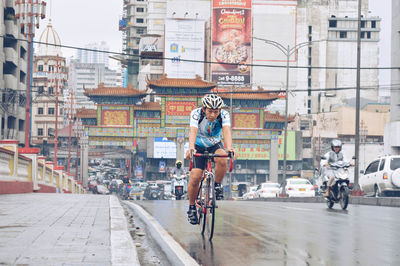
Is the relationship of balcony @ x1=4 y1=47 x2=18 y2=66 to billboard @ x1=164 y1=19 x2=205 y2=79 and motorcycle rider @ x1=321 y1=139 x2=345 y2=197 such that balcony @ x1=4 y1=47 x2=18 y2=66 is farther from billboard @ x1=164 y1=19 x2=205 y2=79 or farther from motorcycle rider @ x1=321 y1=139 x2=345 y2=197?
motorcycle rider @ x1=321 y1=139 x2=345 y2=197

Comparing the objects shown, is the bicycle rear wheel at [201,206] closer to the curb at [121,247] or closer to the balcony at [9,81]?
the curb at [121,247]

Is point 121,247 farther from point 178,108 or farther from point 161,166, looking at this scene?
point 161,166

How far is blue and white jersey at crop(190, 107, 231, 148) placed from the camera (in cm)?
919

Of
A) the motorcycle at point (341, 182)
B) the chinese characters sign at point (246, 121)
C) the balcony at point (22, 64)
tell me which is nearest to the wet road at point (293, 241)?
the motorcycle at point (341, 182)

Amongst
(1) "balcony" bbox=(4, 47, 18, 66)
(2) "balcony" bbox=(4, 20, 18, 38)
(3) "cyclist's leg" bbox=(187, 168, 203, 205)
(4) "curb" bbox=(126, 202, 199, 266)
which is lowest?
(4) "curb" bbox=(126, 202, 199, 266)

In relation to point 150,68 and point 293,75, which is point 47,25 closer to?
point 150,68

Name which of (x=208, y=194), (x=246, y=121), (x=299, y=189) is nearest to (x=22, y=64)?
(x=246, y=121)

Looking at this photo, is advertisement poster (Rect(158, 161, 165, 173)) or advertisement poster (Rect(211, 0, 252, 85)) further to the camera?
advertisement poster (Rect(211, 0, 252, 85))

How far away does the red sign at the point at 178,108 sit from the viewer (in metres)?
72.6

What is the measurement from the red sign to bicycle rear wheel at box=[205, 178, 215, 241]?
63.5 m

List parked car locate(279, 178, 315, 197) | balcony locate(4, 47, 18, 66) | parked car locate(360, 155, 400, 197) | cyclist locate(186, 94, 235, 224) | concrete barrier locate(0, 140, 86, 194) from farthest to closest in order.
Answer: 1. balcony locate(4, 47, 18, 66)
2. parked car locate(279, 178, 315, 197)
3. parked car locate(360, 155, 400, 197)
4. concrete barrier locate(0, 140, 86, 194)
5. cyclist locate(186, 94, 235, 224)

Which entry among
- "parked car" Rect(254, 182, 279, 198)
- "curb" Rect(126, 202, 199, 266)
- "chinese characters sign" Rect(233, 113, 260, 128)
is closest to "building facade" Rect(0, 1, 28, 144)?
"chinese characters sign" Rect(233, 113, 260, 128)

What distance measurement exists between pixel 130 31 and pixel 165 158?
68868 mm

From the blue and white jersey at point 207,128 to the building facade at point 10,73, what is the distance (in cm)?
4939
